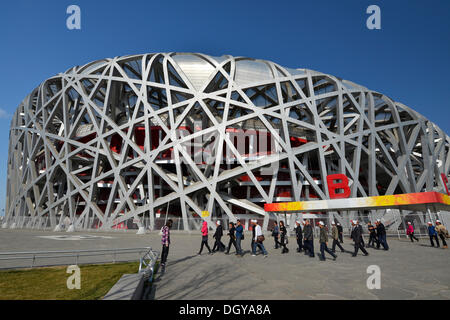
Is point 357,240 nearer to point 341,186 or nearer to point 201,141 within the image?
point 341,186

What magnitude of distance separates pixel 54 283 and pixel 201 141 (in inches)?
937

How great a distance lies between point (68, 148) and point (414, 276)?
116 ft

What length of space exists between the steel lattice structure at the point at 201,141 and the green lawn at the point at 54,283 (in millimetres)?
17713

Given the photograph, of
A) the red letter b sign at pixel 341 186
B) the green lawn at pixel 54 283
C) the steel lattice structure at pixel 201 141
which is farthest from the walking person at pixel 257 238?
the steel lattice structure at pixel 201 141

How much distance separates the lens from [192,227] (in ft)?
77.3

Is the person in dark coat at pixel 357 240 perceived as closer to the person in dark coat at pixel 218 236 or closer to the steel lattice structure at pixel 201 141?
the person in dark coat at pixel 218 236

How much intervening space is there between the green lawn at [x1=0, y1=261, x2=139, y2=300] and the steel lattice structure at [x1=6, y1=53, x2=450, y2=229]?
1771 centimetres

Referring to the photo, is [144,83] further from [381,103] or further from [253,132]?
[381,103]

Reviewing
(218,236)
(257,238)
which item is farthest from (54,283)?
(257,238)

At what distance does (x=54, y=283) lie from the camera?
213 inches

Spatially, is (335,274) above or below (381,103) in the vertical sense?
below

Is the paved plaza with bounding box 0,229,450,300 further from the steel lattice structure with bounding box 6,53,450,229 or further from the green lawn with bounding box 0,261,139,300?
the steel lattice structure with bounding box 6,53,450,229

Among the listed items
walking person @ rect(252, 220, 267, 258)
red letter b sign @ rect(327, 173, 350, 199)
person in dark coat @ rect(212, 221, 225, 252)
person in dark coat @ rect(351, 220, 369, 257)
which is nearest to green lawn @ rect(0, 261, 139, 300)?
person in dark coat @ rect(212, 221, 225, 252)
